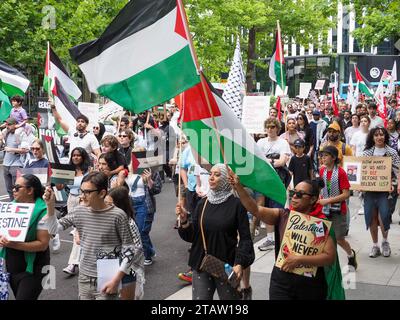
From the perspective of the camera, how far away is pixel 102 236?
5.27 m

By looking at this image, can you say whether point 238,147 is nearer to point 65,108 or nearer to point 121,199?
point 121,199

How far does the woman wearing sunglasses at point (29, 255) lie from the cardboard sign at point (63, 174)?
2778 millimetres

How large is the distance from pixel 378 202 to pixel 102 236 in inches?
188

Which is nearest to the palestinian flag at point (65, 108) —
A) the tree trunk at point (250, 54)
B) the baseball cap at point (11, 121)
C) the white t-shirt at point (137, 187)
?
the baseball cap at point (11, 121)

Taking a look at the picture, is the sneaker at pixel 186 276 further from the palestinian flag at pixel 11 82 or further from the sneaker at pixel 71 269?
the palestinian flag at pixel 11 82

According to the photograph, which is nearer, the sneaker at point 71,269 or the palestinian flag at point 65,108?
the sneaker at point 71,269

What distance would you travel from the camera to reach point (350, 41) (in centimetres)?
7988

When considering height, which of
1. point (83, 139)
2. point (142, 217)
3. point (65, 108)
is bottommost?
point (142, 217)

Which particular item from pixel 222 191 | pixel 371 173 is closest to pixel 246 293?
pixel 222 191

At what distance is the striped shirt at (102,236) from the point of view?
17.3 feet

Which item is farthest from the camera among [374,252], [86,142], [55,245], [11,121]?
[11,121]

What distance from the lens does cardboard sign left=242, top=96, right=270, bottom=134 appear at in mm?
12430

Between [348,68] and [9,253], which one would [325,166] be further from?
[348,68]

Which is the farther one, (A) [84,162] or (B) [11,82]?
(B) [11,82]
